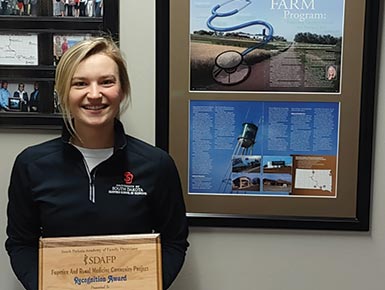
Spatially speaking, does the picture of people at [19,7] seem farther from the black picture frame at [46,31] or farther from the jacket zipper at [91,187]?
the jacket zipper at [91,187]

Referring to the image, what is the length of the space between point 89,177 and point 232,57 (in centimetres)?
59

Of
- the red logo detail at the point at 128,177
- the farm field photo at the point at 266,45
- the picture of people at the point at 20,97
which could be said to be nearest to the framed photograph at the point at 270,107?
the farm field photo at the point at 266,45

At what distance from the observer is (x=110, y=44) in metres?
1.40

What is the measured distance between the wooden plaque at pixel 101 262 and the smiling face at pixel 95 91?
1.01ft

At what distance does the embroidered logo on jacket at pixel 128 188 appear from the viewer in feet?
4.55

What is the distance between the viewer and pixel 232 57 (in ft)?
5.31

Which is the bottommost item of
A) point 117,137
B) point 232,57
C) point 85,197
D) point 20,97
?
point 85,197

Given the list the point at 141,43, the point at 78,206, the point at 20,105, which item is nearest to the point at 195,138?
the point at 141,43

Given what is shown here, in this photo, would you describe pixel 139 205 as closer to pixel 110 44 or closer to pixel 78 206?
pixel 78 206

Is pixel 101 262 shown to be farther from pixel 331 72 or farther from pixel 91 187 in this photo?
pixel 331 72

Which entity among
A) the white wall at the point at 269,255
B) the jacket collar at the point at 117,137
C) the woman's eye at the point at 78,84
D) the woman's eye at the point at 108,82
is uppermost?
the woman's eye at the point at 108,82

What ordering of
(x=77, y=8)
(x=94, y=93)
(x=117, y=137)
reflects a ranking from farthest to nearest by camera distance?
(x=77, y=8) → (x=117, y=137) → (x=94, y=93)

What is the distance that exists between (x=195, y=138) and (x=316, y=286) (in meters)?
0.63

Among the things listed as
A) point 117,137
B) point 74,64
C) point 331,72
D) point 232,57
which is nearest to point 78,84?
point 74,64
